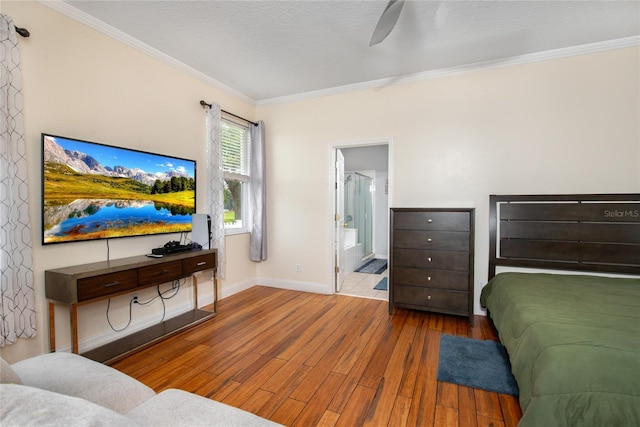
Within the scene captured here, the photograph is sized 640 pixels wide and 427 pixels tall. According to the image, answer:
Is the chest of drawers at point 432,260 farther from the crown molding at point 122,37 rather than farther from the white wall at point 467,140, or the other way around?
the crown molding at point 122,37

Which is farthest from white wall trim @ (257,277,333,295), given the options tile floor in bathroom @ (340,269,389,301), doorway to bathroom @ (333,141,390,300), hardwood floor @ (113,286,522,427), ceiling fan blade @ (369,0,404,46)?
ceiling fan blade @ (369,0,404,46)

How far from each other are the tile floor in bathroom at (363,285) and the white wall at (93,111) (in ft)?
7.10

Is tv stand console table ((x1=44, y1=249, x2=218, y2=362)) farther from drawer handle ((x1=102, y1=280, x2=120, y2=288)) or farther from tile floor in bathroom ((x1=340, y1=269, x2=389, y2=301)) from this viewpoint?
tile floor in bathroom ((x1=340, y1=269, x2=389, y2=301))

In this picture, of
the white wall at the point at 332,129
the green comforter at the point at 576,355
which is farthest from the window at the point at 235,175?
the green comforter at the point at 576,355

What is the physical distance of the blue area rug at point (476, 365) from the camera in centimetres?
199

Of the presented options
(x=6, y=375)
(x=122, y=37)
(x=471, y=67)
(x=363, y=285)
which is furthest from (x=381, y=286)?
(x=122, y=37)

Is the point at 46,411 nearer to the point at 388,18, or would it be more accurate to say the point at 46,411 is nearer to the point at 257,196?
the point at 388,18

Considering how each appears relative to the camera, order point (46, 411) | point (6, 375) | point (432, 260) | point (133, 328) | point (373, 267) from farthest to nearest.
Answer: point (373, 267) < point (432, 260) < point (133, 328) < point (6, 375) < point (46, 411)

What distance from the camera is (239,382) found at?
204 cm

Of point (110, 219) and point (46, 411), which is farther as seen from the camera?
point (110, 219)

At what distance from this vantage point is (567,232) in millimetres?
2906

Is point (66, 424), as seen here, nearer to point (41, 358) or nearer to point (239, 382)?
point (41, 358)

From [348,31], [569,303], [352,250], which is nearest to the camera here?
[569,303]

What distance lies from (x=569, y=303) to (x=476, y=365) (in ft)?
2.55
